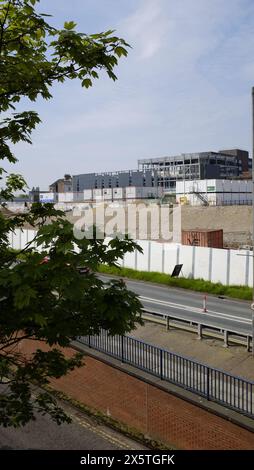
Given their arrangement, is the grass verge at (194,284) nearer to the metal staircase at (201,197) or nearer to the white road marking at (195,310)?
the white road marking at (195,310)

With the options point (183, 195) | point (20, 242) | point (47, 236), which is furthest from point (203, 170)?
point (47, 236)

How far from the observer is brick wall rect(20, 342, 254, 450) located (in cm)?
977

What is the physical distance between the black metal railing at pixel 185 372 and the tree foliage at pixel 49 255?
11.6ft

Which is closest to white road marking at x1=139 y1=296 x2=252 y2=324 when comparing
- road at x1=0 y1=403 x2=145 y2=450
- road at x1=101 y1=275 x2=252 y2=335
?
road at x1=101 y1=275 x2=252 y2=335

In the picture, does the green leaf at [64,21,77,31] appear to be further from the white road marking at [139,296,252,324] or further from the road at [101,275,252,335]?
the white road marking at [139,296,252,324]

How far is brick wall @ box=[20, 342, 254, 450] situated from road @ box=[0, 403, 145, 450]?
0.63m

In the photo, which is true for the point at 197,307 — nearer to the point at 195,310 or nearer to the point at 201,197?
the point at 195,310

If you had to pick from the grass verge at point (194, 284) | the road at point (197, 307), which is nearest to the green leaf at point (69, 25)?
the road at point (197, 307)

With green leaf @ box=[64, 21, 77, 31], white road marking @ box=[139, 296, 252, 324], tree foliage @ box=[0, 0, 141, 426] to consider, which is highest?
green leaf @ box=[64, 21, 77, 31]

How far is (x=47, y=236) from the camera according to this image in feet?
14.8

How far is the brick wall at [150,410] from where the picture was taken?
32.0 ft

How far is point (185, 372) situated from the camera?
38.5ft

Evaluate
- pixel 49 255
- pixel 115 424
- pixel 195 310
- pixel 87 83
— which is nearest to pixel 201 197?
pixel 195 310
